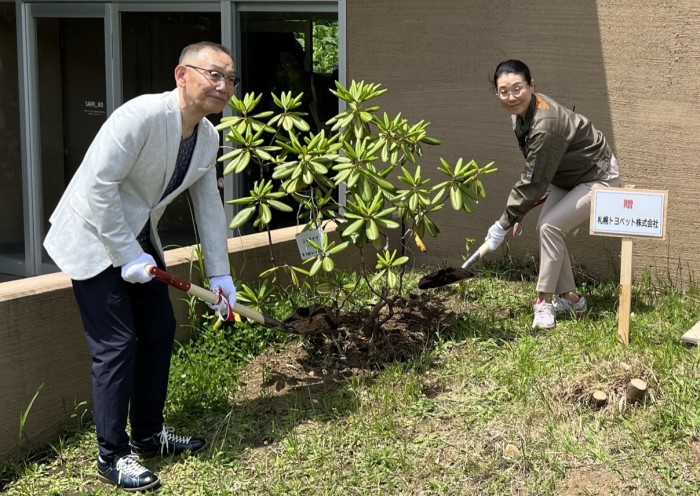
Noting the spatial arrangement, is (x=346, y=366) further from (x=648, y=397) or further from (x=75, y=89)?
(x=75, y=89)

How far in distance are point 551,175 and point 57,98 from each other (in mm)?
5038

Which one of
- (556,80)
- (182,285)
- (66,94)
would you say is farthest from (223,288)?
(66,94)

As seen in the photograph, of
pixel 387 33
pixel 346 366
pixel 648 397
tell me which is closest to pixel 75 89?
pixel 387 33

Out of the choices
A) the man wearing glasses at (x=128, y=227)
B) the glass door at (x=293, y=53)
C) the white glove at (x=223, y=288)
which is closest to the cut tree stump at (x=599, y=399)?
the white glove at (x=223, y=288)

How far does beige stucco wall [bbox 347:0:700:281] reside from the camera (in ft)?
20.3

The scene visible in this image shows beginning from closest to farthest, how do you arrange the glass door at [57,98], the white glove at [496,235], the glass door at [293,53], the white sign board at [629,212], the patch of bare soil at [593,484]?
the patch of bare soil at [593,484] < the white sign board at [629,212] < the white glove at [496,235] < the glass door at [293,53] < the glass door at [57,98]

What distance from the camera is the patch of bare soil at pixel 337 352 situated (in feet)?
16.7

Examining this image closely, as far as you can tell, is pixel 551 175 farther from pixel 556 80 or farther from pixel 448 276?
pixel 556 80

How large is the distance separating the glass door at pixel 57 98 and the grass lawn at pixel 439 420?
3.92 meters

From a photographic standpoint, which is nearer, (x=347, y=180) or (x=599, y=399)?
(x=599, y=399)

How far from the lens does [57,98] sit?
28.9ft

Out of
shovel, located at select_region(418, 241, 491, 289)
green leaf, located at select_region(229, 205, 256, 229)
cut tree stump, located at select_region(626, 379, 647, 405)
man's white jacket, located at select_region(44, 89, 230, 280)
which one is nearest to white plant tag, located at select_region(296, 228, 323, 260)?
green leaf, located at select_region(229, 205, 256, 229)

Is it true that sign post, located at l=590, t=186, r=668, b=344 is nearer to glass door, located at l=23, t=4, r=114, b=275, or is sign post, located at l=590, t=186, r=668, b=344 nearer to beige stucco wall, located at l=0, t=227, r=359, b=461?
beige stucco wall, located at l=0, t=227, r=359, b=461

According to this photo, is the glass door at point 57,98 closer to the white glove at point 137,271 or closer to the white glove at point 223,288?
the white glove at point 223,288
